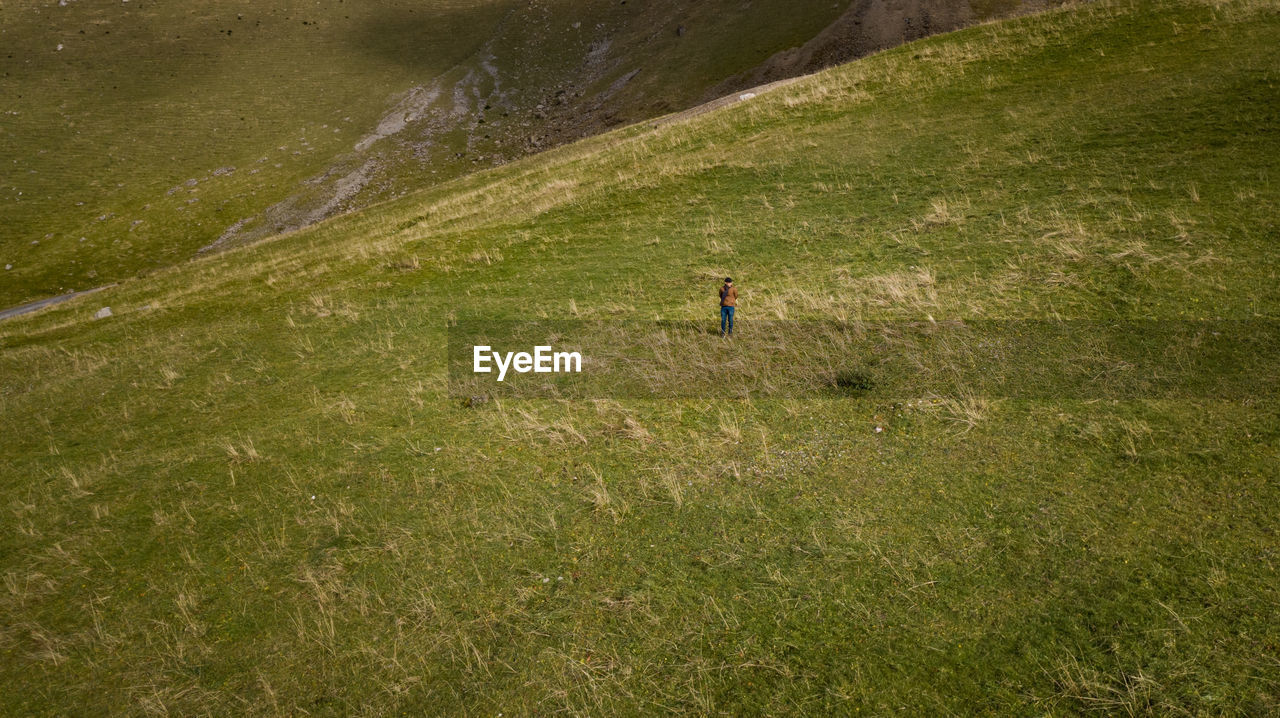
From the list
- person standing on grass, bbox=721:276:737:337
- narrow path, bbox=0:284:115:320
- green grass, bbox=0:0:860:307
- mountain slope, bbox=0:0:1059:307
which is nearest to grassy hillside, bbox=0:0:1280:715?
person standing on grass, bbox=721:276:737:337

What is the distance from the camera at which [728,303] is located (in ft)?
45.1

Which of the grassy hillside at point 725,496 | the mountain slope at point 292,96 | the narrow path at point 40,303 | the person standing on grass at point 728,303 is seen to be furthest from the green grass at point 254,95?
the person standing on grass at point 728,303

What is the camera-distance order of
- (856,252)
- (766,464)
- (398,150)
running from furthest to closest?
(398,150)
(856,252)
(766,464)

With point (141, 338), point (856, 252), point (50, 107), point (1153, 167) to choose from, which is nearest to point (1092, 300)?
point (856, 252)

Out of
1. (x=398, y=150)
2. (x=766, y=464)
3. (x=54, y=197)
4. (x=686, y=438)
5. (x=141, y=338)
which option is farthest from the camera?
(x=398, y=150)

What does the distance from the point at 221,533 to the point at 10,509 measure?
6.03m

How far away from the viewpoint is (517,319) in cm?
1834

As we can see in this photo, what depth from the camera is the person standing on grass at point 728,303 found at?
533 inches

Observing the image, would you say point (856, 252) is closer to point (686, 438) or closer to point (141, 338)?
point (686, 438)

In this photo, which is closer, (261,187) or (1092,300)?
(1092,300)

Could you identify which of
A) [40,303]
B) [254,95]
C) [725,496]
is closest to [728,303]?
[725,496]

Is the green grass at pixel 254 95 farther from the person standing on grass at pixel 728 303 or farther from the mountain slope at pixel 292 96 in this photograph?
the person standing on grass at pixel 728 303

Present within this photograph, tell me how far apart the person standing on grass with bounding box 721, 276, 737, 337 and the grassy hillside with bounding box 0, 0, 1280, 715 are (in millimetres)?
538

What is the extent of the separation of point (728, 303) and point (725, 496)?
550 centimetres
